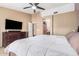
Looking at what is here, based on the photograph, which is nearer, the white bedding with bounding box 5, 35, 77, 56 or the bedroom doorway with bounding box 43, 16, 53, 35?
the white bedding with bounding box 5, 35, 77, 56

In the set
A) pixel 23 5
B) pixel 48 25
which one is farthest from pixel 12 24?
pixel 48 25

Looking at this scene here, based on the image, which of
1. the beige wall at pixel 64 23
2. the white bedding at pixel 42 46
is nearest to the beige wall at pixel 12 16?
the white bedding at pixel 42 46

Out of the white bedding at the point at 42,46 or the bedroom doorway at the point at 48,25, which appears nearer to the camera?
the white bedding at the point at 42,46

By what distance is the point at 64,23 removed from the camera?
1515 millimetres

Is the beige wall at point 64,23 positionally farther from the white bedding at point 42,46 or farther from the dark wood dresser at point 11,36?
the dark wood dresser at point 11,36

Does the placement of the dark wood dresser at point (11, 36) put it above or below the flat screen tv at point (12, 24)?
below

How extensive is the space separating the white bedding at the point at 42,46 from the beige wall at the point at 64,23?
3.5 inches

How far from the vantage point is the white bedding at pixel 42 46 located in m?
1.42

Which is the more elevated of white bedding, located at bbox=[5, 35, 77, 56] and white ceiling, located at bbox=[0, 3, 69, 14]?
white ceiling, located at bbox=[0, 3, 69, 14]

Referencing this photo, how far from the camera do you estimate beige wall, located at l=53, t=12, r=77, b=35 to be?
1.48m

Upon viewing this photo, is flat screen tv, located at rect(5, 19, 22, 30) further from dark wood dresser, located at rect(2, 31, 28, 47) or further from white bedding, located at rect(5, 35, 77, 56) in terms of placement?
white bedding, located at rect(5, 35, 77, 56)

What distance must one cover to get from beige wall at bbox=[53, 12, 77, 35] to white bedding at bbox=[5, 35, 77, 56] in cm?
9

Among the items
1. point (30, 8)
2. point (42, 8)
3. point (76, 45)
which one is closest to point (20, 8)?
point (30, 8)

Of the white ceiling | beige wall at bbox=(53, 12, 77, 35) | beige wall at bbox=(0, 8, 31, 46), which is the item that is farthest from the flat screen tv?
beige wall at bbox=(53, 12, 77, 35)
